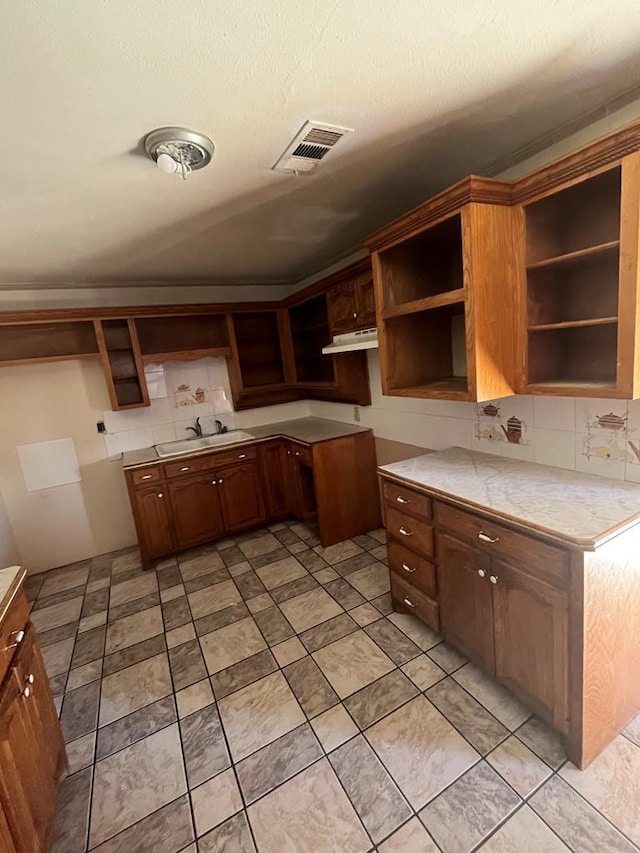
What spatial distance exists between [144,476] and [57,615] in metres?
1.07

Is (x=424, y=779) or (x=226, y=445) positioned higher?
(x=226, y=445)

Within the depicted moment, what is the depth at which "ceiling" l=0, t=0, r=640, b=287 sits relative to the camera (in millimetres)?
920

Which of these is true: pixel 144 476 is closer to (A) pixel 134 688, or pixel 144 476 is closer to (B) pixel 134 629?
(B) pixel 134 629

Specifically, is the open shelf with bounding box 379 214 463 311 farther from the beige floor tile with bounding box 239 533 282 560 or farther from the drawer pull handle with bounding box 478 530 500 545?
the beige floor tile with bounding box 239 533 282 560

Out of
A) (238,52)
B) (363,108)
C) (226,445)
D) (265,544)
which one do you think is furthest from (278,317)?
(238,52)

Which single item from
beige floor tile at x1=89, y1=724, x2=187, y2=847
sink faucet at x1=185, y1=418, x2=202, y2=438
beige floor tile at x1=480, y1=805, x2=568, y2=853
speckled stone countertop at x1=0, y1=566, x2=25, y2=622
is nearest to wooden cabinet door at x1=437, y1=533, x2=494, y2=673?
beige floor tile at x1=480, y1=805, x2=568, y2=853

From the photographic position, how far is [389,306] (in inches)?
83.2

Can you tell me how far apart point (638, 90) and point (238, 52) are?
1.42 m

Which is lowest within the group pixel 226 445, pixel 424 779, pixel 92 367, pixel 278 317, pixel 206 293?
pixel 424 779

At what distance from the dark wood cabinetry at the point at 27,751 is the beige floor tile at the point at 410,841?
1068 mm

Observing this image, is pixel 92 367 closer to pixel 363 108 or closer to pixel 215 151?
pixel 215 151

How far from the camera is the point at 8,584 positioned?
4.49 ft

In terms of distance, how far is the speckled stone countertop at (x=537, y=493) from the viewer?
1.29 m

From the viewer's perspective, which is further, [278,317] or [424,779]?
[278,317]
